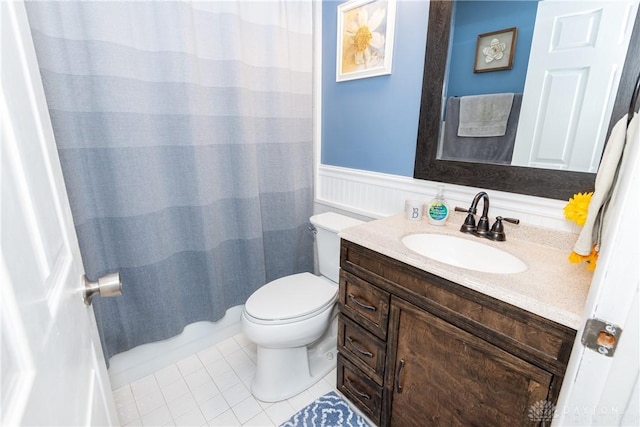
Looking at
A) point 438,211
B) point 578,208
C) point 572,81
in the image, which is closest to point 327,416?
point 438,211

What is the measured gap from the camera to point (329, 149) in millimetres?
1854

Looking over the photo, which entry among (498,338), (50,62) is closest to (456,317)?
(498,338)

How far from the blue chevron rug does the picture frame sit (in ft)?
5.08

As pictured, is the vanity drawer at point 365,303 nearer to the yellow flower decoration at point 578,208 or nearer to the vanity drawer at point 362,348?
the vanity drawer at point 362,348

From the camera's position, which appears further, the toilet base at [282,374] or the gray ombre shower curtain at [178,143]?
the toilet base at [282,374]

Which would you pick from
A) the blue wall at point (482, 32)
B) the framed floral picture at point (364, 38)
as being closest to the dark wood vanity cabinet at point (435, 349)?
the blue wall at point (482, 32)

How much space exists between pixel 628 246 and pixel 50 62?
164cm

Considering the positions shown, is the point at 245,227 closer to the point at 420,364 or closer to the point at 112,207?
the point at 112,207

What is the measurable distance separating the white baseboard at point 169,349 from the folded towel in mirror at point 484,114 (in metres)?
1.56

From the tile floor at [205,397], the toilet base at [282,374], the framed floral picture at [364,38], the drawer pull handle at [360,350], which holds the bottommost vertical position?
the tile floor at [205,397]

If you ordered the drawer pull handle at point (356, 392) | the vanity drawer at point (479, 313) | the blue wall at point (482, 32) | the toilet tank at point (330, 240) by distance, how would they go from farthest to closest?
the toilet tank at point (330, 240) → the drawer pull handle at point (356, 392) → the blue wall at point (482, 32) → the vanity drawer at point (479, 313)

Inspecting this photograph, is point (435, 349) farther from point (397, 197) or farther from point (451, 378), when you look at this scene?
point (397, 197)

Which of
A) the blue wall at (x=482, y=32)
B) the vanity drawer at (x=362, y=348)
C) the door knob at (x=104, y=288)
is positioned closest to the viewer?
the door knob at (x=104, y=288)

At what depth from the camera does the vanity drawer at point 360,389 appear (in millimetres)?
1225
